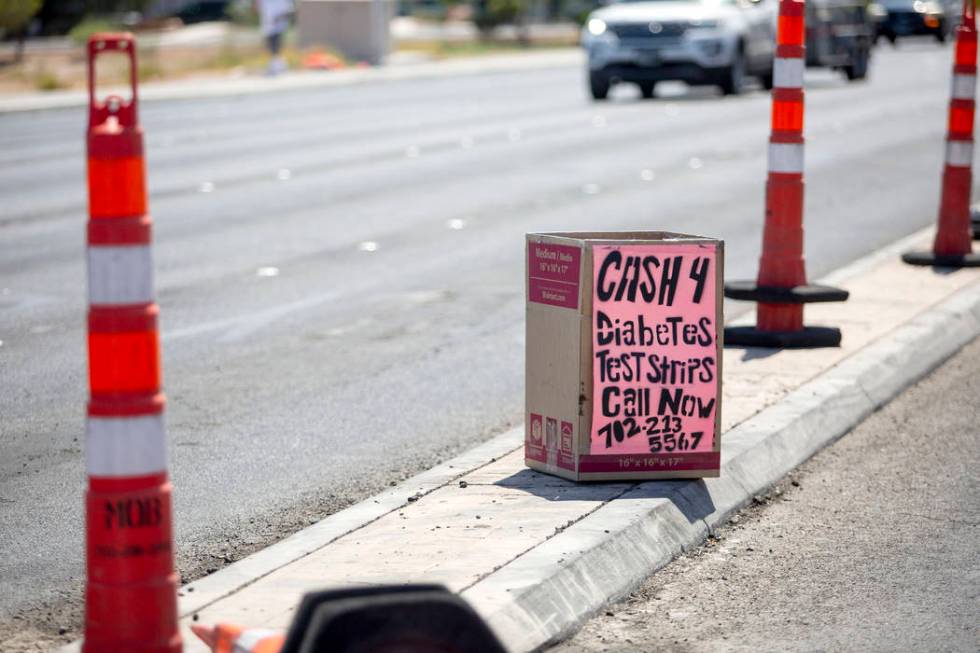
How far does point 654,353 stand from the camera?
18.5 ft

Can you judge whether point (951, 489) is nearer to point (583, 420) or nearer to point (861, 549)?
point (861, 549)

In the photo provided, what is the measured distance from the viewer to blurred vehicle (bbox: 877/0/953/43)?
2039 inches

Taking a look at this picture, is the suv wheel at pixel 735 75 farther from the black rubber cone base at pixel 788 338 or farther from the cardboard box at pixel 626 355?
the cardboard box at pixel 626 355

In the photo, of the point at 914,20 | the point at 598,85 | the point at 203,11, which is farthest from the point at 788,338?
the point at 203,11

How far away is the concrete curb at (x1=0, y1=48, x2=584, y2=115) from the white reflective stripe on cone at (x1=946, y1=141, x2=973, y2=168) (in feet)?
64.9

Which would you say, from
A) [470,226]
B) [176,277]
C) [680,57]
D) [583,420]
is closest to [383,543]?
[583,420]

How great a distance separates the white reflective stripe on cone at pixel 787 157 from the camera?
7742 millimetres

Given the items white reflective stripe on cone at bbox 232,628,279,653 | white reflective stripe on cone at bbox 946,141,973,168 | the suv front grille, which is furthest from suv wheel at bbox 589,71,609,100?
white reflective stripe on cone at bbox 232,628,279,653

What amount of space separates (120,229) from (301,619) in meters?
0.90

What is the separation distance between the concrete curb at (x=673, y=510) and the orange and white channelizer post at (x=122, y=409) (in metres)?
0.96

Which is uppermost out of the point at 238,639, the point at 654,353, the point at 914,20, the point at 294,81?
the point at 654,353

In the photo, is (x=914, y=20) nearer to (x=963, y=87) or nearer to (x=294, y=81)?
(x=294, y=81)

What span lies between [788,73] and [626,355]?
265 centimetres

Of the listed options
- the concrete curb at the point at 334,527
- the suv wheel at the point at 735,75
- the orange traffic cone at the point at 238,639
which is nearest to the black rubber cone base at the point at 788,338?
the concrete curb at the point at 334,527
